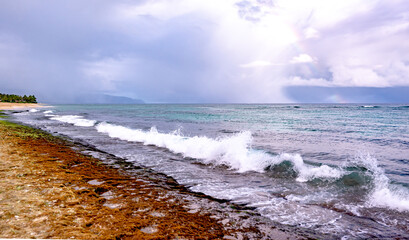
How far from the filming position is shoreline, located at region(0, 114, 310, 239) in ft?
14.3

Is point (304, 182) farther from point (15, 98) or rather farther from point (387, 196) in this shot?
point (15, 98)

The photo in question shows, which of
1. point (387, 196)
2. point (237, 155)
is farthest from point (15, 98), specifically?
point (387, 196)

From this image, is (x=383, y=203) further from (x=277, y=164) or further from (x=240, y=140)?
(x=240, y=140)

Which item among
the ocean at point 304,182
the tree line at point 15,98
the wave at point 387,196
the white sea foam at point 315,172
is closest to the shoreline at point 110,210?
the ocean at point 304,182

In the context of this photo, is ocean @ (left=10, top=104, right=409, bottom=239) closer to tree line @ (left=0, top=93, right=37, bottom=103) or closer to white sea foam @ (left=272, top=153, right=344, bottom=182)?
white sea foam @ (left=272, top=153, right=344, bottom=182)

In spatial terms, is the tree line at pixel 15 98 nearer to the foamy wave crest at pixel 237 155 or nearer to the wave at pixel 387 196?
the foamy wave crest at pixel 237 155

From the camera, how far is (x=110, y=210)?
5348 millimetres

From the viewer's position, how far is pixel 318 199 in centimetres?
714

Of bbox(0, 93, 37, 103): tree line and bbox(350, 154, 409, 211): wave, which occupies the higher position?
bbox(0, 93, 37, 103): tree line

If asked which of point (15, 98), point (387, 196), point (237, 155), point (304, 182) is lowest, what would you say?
point (304, 182)

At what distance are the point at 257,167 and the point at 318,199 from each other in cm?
379

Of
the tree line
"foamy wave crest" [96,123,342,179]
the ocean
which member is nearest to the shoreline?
the ocean

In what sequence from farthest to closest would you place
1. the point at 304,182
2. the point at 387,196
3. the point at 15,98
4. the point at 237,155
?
the point at 15,98 → the point at 237,155 → the point at 304,182 → the point at 387,196

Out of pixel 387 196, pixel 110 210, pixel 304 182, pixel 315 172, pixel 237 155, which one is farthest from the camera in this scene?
pixel 237 155
